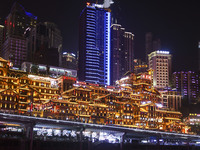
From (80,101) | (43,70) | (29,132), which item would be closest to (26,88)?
(80,101)

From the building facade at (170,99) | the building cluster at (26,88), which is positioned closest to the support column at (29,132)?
the building cluster at (26,88)

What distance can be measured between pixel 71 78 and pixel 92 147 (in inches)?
2573

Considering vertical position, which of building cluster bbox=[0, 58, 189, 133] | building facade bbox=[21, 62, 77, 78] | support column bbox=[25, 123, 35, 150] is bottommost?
support column bbox=[25, 123, 35, 150]

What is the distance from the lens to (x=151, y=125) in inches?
5418

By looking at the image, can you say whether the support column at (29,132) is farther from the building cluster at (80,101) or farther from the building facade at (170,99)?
the building facade at (170,99)

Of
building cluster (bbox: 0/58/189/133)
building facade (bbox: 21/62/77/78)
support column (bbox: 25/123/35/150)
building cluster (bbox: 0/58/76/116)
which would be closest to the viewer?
support column (bbox: 25/123/35/150)

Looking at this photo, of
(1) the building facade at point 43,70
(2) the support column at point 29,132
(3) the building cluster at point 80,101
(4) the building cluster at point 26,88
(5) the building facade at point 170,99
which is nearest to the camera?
(2) the support column at point 29,132

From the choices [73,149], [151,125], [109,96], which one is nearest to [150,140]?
[151,125]

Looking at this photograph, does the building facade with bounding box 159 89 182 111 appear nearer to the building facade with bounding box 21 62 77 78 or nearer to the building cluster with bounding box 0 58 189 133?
the building cluster with bounding box 0 58 189 133

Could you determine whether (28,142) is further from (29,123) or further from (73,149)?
(73,149)

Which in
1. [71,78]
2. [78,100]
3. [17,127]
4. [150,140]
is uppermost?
[71,78]

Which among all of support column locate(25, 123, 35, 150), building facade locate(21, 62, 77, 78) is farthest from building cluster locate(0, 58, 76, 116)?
support column locate(25, 123, 35, 150)

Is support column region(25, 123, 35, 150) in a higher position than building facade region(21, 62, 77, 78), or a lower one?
lower

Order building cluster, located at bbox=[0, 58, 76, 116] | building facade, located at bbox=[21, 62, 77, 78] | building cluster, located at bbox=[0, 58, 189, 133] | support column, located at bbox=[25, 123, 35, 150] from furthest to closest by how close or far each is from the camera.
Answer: building facade, located at bbox=[21, 62, 77, 78] → building cluster, located at bbox=[0, 58, 189, 133] → building cluster, located at bbox=[0, 58, 76, 116] → support column, located at bbox=[25, 123, 35, 150]
